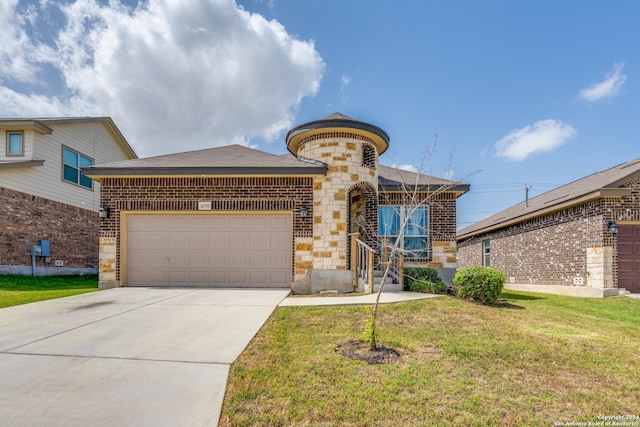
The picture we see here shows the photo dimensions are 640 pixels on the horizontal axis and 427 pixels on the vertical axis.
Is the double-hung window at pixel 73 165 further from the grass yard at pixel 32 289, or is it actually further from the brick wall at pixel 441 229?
the brick wall at pixel 441 229

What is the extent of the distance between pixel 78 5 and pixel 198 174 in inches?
225

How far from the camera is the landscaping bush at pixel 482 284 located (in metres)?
7.84

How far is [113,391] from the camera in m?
3.25

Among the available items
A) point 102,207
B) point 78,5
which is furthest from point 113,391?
point 78,5

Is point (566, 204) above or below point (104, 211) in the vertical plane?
above

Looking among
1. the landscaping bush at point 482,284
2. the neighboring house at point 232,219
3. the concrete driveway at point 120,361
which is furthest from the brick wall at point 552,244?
the concrete driveway at point 120,361

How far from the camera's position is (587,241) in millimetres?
11109

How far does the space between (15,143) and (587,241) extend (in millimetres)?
20898

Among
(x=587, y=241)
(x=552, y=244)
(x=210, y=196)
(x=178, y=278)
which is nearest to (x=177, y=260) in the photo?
(x=178, y=278)

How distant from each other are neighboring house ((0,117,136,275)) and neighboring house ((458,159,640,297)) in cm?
1917

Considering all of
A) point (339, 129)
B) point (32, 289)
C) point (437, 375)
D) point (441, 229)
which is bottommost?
point (32, 289)

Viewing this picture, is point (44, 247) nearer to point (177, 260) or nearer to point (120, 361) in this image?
point (177, 260)

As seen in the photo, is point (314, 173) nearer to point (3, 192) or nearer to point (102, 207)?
point (102, 207)

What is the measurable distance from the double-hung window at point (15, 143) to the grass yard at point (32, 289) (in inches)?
196
